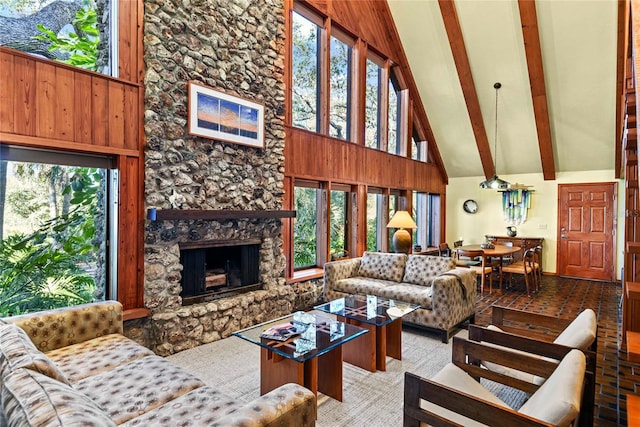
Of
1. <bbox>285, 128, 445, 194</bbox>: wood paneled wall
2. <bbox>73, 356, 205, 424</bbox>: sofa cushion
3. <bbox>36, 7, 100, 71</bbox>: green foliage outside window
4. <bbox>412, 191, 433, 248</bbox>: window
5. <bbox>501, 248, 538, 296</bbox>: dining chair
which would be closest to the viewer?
<bbox>73, 356, 205, 424</bbox>: sofa cushion

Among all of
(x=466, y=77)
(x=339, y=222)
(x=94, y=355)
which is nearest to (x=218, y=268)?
(x=94, y=355)

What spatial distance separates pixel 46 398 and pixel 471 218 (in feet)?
32.0

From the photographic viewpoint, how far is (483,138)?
7.87m

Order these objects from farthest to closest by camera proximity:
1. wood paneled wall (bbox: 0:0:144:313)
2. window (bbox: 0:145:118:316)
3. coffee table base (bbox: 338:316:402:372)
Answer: coffee table base (bbox: 338:316:402:372) < window (bbox: 0:145:118:316) < wood paneled wall (bbox: 0:0:144:313)

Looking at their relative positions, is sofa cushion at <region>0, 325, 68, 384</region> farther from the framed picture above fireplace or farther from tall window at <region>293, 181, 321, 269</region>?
tall window at <region>293, 181, 321, 269</region>

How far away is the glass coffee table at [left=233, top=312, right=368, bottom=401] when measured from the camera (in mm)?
2426

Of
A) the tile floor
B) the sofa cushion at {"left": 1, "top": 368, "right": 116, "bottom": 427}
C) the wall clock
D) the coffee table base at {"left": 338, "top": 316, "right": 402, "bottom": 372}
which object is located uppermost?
the wall clock

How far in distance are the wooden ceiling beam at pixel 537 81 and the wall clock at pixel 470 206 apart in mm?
1802

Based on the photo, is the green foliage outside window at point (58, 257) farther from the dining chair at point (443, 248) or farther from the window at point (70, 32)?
the dining chair at point (443, 248)

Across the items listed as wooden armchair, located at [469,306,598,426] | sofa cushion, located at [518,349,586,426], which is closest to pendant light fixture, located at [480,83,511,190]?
wooden armchair, located at [469,306,598,426]

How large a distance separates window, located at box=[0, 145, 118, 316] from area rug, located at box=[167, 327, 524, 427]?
119cm

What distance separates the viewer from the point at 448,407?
159 cm

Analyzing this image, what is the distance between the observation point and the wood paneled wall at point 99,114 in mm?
2834

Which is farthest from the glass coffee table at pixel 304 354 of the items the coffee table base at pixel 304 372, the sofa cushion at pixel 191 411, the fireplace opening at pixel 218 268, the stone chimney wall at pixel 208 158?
the fireplace opening at pixel 218 268
